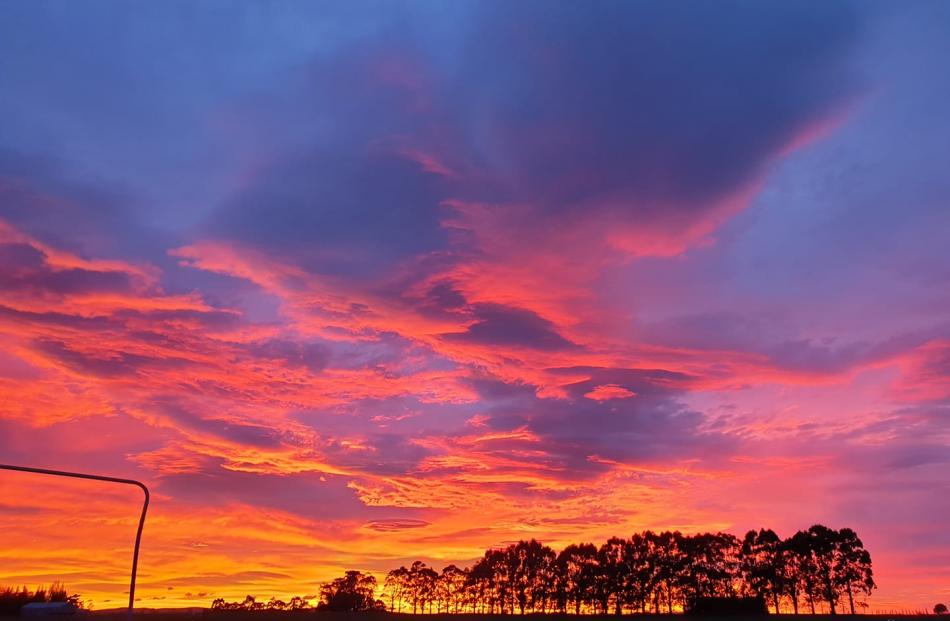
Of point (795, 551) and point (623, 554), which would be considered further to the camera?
point (623, 554)

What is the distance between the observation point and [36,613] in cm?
11969

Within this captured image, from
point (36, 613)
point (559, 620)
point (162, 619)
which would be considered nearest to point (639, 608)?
point (559, 620)

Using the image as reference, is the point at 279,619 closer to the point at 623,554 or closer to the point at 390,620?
the point at 390,620

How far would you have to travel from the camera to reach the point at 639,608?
191875mm

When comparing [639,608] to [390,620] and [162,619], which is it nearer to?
[390,620]

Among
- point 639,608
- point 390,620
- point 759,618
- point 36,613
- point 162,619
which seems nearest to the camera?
point 36,613

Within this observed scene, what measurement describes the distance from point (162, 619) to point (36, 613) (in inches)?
1573

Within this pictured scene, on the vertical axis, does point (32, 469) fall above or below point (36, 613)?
above

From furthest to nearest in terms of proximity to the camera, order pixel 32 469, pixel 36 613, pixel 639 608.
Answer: pixel 639 608, pixel 36 613, pixel 32 469

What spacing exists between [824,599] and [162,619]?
15143 cm

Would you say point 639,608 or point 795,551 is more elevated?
point 795,551

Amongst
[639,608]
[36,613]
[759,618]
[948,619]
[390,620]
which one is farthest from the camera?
[639,608]

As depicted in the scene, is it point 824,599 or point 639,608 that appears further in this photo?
point 639,608

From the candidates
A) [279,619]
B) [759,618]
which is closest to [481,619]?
[279,619]
